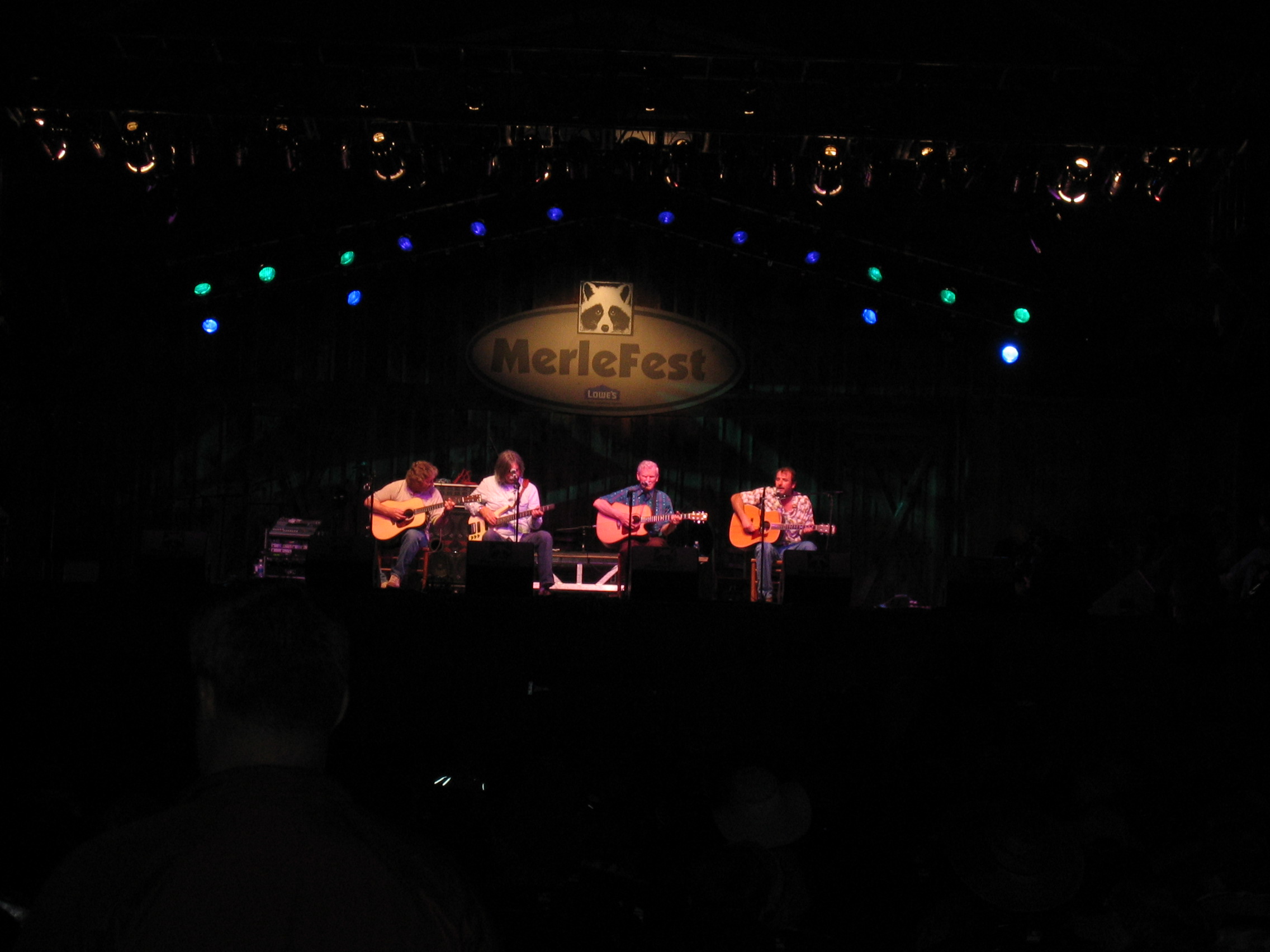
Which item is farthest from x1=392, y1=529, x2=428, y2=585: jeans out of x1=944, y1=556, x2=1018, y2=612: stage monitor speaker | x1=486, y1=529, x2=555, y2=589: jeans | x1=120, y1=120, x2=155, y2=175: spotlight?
x1=944, y1=556, x2=1018, y2=612: stage monitor speaker

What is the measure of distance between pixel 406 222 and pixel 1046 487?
7323 millimetres

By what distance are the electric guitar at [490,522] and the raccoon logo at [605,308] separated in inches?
104

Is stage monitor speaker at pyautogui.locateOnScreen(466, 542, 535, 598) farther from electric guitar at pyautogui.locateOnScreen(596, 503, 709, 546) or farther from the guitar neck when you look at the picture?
electric guitar at pyautogui.locateOnScreen(596, 503, 709, 546)

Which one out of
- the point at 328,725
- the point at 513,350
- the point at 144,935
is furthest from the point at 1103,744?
the point at 513,350

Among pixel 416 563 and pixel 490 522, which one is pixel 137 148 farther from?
pixel 490 522

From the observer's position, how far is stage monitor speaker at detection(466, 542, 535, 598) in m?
6.35

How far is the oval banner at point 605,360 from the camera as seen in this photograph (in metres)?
12.0

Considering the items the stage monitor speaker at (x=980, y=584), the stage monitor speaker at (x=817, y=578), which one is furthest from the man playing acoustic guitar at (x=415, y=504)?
the stage monitor speaker at (x=980, y=584)

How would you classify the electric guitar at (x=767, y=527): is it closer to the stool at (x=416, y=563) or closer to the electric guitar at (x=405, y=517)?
the electric guitar at (x=405, y=517)

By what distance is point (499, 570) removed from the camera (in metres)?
6.39

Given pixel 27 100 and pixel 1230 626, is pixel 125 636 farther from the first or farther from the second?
pixel 1230 626

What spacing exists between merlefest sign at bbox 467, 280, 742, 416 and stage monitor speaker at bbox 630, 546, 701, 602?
5746mm

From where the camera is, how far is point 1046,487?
1191 centimetres

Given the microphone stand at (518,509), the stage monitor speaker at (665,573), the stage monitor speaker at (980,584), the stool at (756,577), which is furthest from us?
the stool at (756,577)
